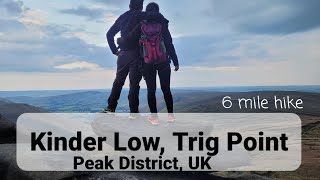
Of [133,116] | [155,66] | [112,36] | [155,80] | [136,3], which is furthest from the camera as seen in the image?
[133,116]

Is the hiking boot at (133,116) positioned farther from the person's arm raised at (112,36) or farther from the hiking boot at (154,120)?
the person's arm raised at (112,36)

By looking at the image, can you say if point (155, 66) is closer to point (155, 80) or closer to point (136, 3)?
point (155, 80)

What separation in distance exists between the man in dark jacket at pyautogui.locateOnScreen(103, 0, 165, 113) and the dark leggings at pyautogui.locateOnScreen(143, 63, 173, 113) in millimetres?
707

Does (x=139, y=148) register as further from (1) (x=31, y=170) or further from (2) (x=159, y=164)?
(1) (x=31, y=170)

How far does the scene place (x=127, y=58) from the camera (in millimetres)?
15648

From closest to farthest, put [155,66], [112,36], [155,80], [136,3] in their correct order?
1. [155,66]
2. [155,80]
3. [136,3]
4. [112,36]

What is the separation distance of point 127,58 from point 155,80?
1452mm

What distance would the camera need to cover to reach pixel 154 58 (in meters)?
14.6

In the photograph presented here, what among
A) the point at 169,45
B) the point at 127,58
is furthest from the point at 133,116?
the point at 169,45

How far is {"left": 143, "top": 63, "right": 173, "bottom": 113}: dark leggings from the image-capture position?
1499 cm

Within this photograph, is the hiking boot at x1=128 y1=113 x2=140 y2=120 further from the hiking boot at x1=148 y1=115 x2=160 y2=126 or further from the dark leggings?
the dark leggings

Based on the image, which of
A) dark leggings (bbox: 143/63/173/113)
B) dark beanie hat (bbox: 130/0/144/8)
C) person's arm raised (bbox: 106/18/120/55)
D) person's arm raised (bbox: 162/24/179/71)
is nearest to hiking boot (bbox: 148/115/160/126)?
dark leggings (bbox: 143/63/173/113)

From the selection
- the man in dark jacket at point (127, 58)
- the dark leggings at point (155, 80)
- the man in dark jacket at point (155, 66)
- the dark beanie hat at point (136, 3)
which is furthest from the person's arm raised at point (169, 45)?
the dark beanie hat at point (136, 3)

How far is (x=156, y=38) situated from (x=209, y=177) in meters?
6.52
